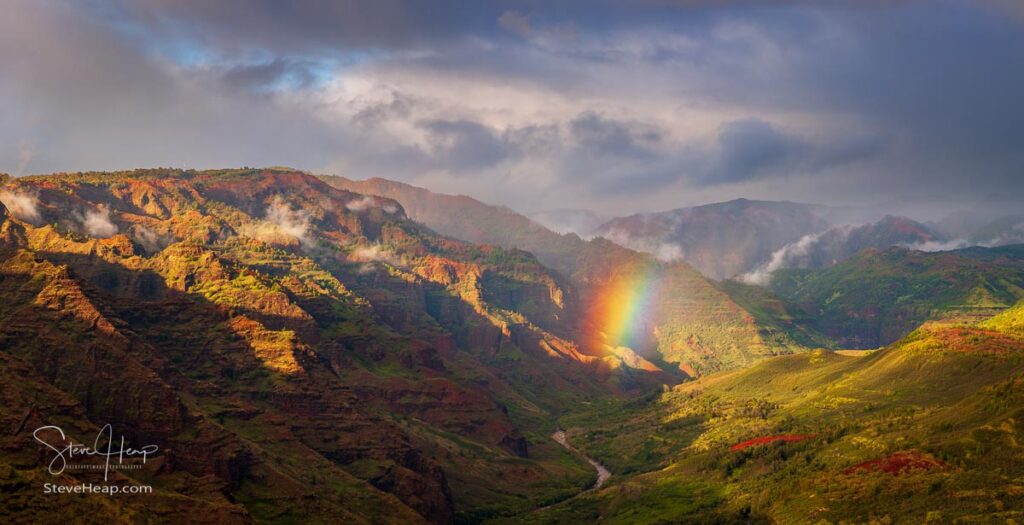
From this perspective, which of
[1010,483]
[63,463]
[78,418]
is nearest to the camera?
[63,463]

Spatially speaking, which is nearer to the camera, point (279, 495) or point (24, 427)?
point (24, 427)

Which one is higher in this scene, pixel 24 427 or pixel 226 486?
pixel 24 427

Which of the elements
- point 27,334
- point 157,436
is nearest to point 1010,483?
point 157,436

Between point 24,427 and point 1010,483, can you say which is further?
point 1010,483

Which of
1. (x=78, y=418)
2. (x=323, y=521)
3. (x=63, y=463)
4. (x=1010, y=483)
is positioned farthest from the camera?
(x=323, y=521)

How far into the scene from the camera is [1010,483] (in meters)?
175

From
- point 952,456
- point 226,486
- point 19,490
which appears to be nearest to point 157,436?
point 226,486

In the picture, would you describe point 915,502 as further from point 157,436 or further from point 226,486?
point 157,436

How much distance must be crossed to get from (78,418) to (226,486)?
103 ft

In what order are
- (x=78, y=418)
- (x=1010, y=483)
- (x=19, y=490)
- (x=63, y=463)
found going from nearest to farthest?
(x=19, y=490), (x=63, y=463), (x=78, y=418), (x=1010, y=483)

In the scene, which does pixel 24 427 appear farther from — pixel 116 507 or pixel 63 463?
pixel 116 507

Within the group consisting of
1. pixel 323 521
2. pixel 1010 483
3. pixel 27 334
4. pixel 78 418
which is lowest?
pixel 323 521

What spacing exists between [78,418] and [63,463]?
20.0 m

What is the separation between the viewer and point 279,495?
7377 inches
